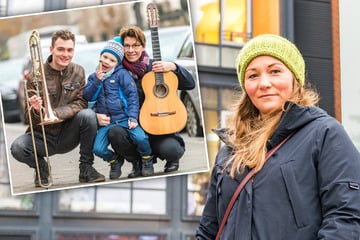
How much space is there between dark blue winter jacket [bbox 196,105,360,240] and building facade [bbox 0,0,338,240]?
6.94 ft

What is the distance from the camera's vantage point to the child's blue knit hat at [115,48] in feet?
10.3

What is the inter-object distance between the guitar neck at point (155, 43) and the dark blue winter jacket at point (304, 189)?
6.90ft

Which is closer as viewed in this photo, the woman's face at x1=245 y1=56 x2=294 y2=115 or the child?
the woman's face at x1=245 y1=56 x2=294 y2=115

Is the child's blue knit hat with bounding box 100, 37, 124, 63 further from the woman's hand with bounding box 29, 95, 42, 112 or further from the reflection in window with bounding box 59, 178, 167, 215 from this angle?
the reflection in window with bounding box 59, 178, 167, 215

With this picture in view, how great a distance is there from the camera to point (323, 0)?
3748mm

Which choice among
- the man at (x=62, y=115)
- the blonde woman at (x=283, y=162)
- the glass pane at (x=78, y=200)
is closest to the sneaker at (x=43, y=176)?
the man at (x=62, y=115)

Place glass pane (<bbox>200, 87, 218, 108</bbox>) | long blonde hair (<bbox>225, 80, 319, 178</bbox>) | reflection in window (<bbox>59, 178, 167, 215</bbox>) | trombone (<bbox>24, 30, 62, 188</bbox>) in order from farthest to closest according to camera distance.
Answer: glass pane (<bbox>200, 87, 218, 108</bbox>), reflection in window (<bbox>59, 178, 167, 215</bbox>), trombone (<bbox>24, 30, 62, 188</bbox>), long blonde hair (<bbox>225, 80, 319, 178</bbox>)

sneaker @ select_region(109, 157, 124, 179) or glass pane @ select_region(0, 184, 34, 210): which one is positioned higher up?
sneaker @ select_region(109, 157, 124, 179)

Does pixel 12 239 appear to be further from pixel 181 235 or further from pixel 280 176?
pixel 280 176

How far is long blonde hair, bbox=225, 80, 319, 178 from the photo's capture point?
115 centimetres

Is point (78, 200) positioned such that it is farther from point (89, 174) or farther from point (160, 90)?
point (160, 90)

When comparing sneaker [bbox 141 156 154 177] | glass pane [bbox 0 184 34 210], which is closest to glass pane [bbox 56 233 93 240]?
glass pane [bbox 0 184 34 210]

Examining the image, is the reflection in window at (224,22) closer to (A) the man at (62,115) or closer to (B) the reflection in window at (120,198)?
(A) the man at (62,115)

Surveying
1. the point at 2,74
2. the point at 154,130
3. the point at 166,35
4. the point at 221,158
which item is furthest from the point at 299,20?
the point at 221,158
